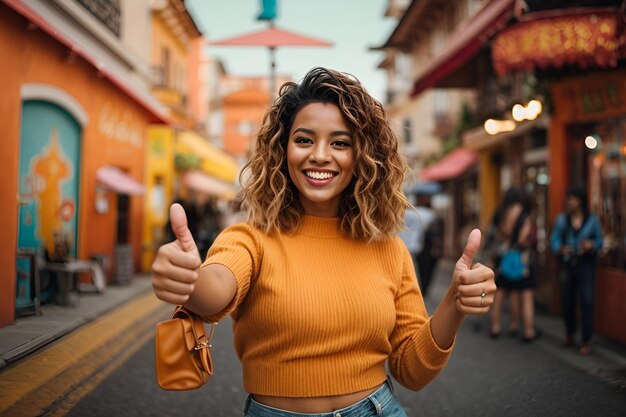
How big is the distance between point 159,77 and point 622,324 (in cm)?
1511

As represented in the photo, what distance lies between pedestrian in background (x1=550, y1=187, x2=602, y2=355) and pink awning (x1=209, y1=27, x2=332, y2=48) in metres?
4.11

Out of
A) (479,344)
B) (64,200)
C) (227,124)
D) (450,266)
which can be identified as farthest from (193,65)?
(227,124)

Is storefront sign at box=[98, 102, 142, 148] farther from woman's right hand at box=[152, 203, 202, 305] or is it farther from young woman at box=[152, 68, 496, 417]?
woman's right hand at box=[152, 203, 202, 305]

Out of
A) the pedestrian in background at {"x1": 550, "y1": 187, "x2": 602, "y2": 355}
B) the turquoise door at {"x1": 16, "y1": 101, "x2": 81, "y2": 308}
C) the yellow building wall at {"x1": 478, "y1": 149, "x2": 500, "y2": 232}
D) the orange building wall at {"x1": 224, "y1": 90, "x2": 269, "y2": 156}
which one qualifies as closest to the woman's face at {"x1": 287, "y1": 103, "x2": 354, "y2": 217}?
the turquoise door at {"x1": 16, "y1": 101, "x2": 81, "y2": 308}

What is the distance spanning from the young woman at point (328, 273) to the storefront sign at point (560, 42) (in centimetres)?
505

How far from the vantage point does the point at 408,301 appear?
2123 mm

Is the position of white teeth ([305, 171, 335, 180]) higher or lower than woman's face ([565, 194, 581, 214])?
lower

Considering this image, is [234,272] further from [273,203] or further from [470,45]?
[470,45]

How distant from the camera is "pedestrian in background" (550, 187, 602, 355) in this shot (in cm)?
684

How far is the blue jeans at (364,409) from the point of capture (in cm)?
187

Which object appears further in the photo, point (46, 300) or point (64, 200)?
point (64, 200)

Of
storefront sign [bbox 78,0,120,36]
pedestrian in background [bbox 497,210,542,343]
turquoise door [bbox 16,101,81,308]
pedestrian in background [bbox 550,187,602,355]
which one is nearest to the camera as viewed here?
turquoise door [bbox 16,101,81,308]

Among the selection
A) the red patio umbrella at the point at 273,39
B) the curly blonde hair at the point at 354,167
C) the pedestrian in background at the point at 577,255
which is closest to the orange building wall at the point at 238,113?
the pedestrian in background at the point at 577,255

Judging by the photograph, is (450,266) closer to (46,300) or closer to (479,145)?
(479,145)
